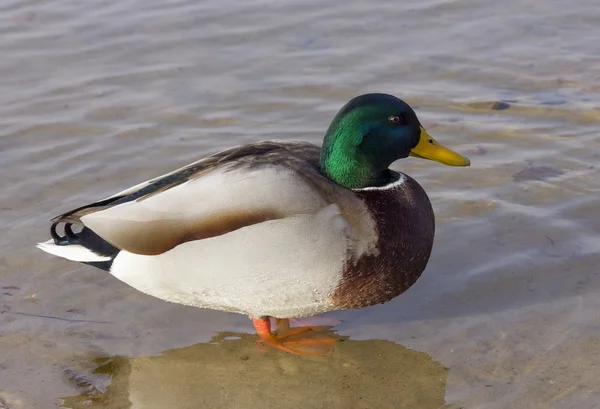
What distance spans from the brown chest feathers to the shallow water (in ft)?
1.32

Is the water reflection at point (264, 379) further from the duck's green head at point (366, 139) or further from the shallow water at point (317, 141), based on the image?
the duck's green head at point (366, 139)

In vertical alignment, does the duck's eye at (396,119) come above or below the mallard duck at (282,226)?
above

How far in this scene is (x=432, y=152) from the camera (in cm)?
482

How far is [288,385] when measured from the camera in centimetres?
457

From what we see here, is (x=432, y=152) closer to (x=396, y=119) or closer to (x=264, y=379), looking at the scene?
(x=396, y=119)

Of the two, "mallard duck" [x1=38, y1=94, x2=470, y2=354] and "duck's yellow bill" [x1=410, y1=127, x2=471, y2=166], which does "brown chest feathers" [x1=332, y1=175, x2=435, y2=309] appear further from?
"duck's yellow bill" [x1=410, y1=127, x2=471, y2=166]

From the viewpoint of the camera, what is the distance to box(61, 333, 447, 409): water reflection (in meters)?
4.42

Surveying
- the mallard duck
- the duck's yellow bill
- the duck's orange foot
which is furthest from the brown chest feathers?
the duck's orange foot

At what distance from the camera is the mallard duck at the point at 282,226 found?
4363 mm

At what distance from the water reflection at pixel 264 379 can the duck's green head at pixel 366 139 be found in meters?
0.88

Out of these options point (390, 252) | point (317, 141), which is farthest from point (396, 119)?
point (317, 141)

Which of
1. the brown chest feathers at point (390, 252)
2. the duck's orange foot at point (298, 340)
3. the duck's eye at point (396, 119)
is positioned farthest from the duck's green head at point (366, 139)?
the duck's orange foot at point (298, 340)

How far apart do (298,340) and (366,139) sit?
Result: 114 cm

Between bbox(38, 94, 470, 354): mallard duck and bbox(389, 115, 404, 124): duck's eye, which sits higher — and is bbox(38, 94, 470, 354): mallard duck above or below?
below
